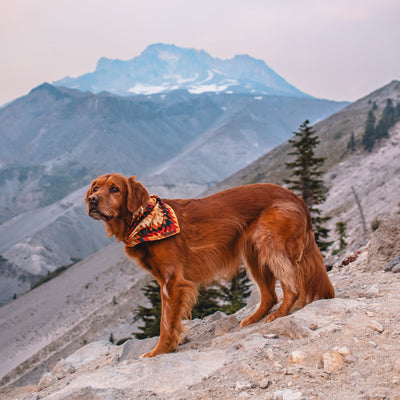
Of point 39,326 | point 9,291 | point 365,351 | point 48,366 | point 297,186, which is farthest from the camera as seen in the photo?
point 9,291

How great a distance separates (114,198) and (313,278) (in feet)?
11.3

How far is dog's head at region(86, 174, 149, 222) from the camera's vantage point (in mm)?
5824

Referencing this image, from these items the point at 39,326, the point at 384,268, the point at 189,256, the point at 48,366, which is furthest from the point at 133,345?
the point at 39,326

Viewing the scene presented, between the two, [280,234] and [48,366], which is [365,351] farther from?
[48,366]

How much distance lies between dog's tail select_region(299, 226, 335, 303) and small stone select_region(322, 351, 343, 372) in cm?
197

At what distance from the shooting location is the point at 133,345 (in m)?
7.29

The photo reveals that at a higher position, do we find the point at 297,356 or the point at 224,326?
the point at 297,356

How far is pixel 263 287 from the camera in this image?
705 centimetres

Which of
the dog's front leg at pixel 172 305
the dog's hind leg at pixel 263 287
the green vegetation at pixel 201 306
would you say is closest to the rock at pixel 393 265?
the dog's hind leg at pixel 263 287

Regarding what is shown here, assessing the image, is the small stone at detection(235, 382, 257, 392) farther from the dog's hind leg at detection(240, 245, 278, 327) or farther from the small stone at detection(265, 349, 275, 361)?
the dog's hind leg at detection(240, 245, 278, 327)

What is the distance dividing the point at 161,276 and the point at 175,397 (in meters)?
2.12

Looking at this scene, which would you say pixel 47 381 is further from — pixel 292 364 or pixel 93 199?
pixel 292 364


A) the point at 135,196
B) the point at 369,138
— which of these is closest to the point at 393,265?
the point at 135,196

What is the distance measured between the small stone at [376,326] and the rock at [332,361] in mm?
755
